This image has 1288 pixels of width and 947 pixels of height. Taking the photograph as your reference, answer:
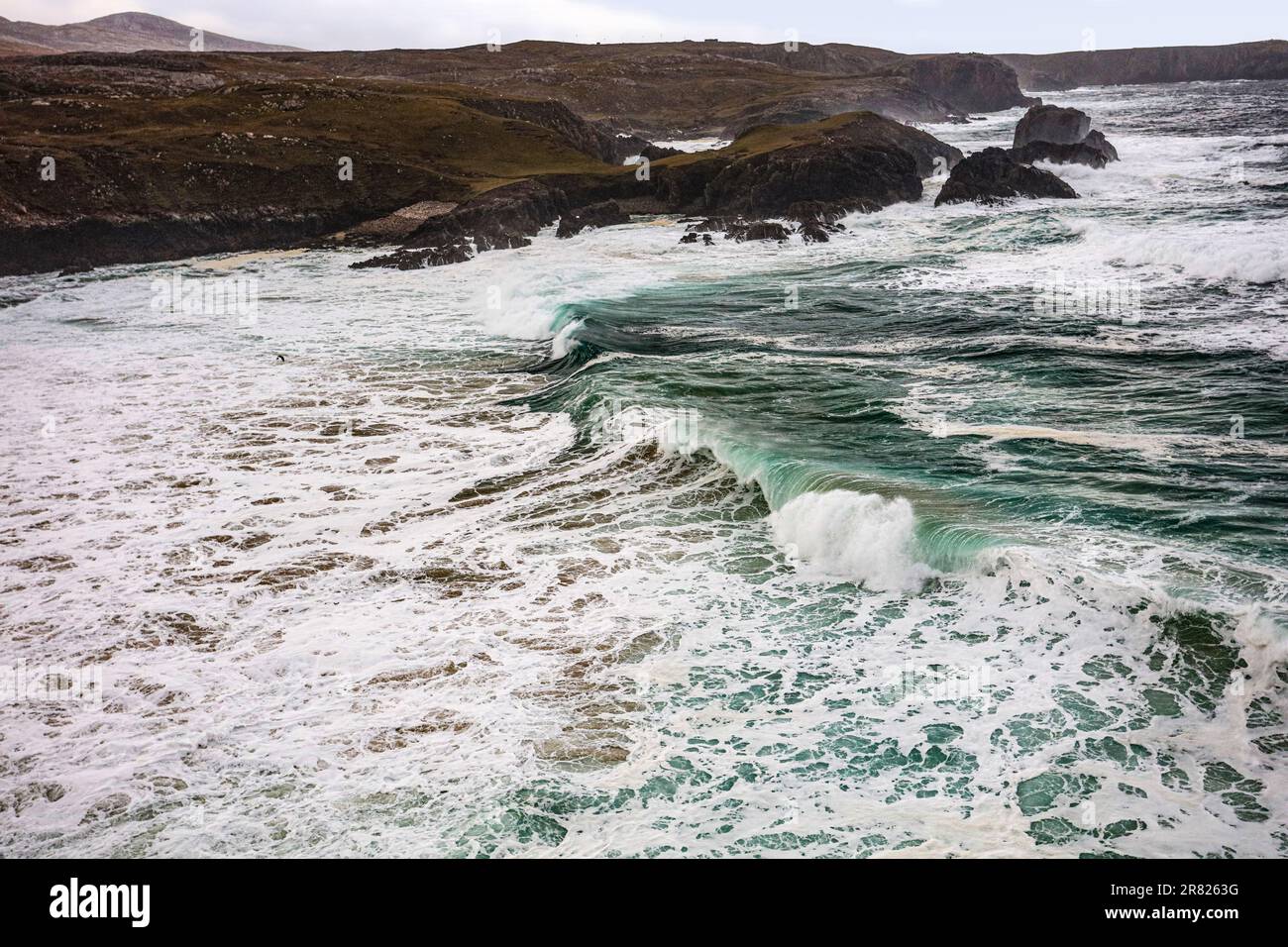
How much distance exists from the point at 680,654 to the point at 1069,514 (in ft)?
16.4

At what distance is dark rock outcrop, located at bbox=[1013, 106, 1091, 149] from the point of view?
164ft

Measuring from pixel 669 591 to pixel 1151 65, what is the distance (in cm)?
16919

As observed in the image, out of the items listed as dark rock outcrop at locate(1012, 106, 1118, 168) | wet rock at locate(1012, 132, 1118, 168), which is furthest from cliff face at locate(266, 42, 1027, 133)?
wet rock at locate(1012, 132, 1118, 168)

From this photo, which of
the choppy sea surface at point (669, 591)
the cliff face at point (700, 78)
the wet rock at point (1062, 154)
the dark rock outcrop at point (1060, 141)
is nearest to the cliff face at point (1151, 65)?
the cliff face at point (700, 78)

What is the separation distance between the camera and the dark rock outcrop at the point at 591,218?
39.5 metres

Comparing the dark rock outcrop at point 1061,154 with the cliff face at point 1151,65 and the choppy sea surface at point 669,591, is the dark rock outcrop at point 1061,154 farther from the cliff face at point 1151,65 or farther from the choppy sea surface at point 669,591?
the cliff face at point 1151,65

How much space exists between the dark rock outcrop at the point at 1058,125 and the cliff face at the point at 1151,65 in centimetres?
9929

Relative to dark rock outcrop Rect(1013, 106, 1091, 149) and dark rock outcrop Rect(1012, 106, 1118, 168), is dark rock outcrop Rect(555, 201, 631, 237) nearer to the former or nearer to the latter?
dark rock outcrop Rect(1012, 106, 1118, 168)

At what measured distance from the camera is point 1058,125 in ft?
166

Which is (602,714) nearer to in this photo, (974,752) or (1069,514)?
(974,752)

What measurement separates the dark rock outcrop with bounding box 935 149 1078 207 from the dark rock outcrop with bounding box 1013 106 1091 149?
382 inches

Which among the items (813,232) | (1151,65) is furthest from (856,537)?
(1151,65)

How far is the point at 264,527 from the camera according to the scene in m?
13.0
